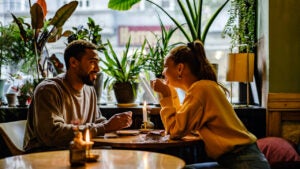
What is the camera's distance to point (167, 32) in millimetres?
3998

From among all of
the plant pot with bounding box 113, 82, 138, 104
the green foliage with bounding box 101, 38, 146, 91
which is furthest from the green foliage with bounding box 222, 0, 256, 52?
the plant pot with bounding box 113, 82, 138, 104

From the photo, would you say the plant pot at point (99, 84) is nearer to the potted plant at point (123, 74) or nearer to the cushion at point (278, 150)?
the potted plant at point (123, 74)

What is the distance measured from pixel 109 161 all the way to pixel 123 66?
1.94m

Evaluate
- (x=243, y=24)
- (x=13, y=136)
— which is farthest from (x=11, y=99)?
(x=243, y=24)

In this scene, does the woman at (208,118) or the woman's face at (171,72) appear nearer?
the woman at (208,118)

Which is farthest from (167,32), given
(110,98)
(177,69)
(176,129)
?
(176,129)

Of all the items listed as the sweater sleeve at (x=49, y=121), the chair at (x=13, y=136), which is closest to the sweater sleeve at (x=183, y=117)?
the sweater sleeve at (x=49, y=121)

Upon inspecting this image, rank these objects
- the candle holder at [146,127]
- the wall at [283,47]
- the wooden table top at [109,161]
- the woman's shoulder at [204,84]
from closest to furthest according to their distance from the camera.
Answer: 1. the wooden table top at [109,161]
2. the woman's shoulder at [204,84]
3. the candle holder at [146,127]
4. the wall at [283,47]

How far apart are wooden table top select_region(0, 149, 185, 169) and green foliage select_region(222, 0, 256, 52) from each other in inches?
81.0

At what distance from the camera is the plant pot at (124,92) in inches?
150

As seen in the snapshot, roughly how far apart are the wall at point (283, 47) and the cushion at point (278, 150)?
1.77 feet

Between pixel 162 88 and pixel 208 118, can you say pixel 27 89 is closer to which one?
pixel 162 88

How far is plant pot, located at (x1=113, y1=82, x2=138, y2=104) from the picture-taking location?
3814 mm

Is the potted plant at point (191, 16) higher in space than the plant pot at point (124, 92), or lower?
higher
